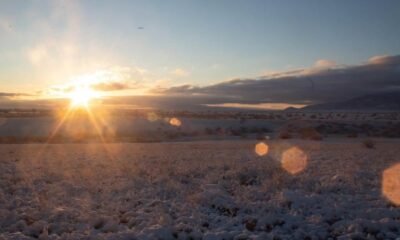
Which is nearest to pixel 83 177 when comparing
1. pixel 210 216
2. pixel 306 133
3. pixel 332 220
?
pixel 210 216

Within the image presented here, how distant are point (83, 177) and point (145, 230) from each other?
20.7 feet

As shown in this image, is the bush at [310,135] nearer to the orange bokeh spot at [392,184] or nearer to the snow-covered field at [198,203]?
the orange bokeh spot at [392,184]

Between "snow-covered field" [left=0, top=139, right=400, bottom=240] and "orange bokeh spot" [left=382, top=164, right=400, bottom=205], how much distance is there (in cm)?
2

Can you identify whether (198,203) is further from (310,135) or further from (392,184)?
(310,135)

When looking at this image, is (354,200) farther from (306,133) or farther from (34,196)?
(306,133)

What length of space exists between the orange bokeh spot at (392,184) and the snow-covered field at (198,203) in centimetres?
2

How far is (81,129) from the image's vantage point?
5162 centimetres

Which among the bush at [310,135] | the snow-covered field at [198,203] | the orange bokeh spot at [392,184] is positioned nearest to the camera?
the snow-covered field at [198,203]

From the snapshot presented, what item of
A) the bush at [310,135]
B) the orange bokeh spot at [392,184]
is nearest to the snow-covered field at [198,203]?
the orange bokeh spot at [392,184]

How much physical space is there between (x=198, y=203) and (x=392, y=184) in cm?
588

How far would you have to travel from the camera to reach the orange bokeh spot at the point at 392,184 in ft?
37.2

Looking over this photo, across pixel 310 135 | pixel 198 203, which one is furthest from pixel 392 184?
pixel 310 135

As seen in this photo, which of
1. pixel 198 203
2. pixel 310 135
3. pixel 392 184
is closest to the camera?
pixel 198 203

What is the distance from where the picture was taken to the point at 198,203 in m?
10.8
